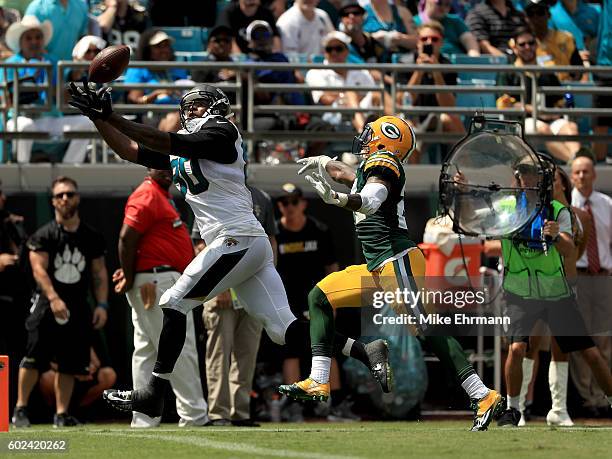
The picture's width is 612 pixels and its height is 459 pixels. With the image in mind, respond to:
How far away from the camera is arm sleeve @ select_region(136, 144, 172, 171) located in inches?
324

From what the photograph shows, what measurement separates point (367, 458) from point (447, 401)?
18.9 ft

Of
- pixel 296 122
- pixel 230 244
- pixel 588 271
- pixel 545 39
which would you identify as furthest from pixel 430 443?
pixel 545 39

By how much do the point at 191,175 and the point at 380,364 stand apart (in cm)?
155

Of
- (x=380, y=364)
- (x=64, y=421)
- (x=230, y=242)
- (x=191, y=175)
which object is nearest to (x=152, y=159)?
(x=191, y=175)

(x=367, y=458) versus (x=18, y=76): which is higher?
(x=18, y=76)

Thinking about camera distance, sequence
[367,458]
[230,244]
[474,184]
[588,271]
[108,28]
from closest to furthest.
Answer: [367,458] → [230,244] → [474,184] → [588,271] → [108,28]

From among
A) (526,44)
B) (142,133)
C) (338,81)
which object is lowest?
(142,133)

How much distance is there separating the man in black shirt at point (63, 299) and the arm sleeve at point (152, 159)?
2627 mm

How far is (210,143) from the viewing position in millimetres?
7879

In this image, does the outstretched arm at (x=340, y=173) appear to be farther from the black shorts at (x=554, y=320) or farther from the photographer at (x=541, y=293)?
the black shorts at (x=554, y=320)

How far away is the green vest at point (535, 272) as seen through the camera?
999 cm

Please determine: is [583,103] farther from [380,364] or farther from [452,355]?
[380,364]

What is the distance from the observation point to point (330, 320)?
8.36m

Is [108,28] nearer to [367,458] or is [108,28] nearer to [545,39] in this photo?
[545,39]
